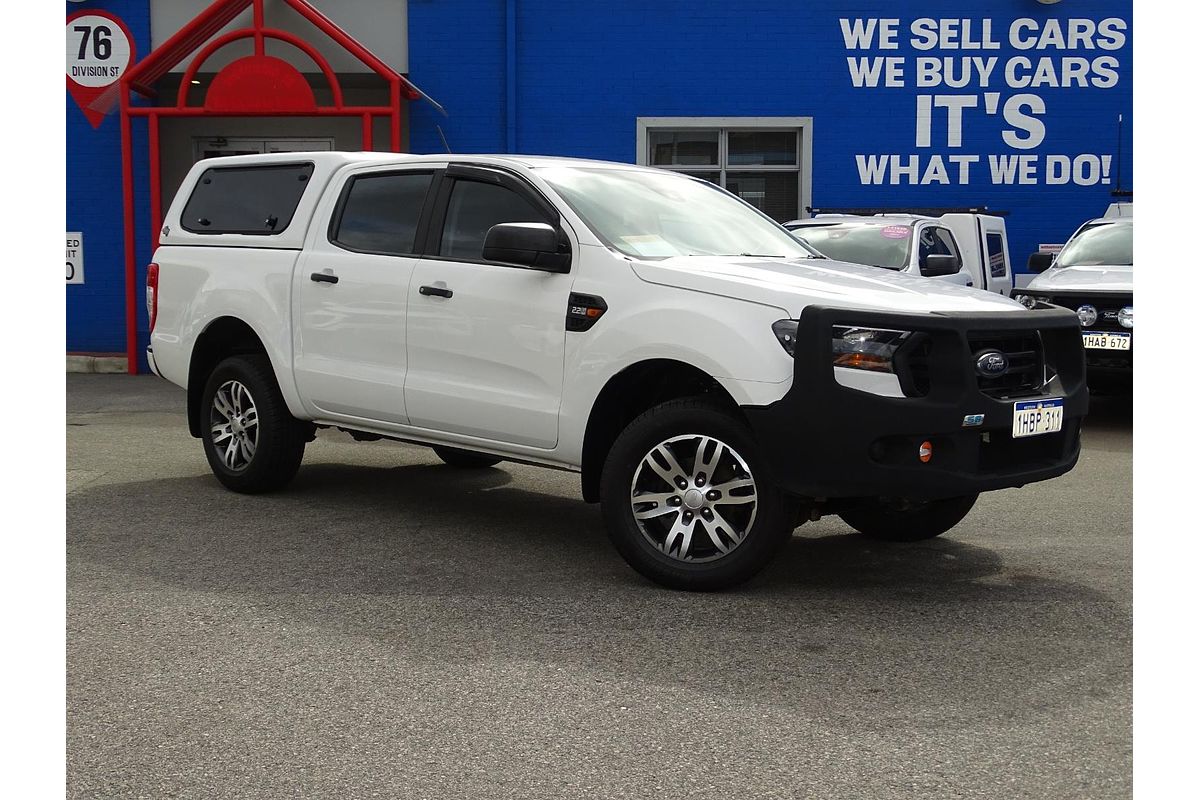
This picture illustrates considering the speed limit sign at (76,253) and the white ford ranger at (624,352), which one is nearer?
the white ford ranger at (624,352)

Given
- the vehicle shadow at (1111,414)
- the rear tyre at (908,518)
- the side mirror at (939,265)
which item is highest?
the side mirror at (939,265)

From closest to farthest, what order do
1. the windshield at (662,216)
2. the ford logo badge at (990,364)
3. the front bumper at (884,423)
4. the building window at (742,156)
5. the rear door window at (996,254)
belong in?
the front bumper at (884,423) < the ford logo badge at (990,364) < the windshield at (662,216) < the rear door window at (996,254) < the building window at (742,156)

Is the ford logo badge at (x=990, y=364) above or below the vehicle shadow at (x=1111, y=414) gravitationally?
above

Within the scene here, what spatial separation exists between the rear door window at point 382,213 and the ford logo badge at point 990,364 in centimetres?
302

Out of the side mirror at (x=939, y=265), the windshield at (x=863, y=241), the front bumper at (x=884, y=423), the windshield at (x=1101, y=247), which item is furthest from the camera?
the windshield at (x=1101, y=247)

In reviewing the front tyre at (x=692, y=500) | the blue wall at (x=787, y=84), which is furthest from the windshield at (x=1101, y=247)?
the front tyre at (x=692, y=500)

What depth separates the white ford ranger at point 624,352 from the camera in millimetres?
5234

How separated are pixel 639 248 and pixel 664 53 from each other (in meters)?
10.6

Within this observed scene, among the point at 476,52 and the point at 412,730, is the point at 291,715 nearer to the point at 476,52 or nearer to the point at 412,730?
the point at 412,730

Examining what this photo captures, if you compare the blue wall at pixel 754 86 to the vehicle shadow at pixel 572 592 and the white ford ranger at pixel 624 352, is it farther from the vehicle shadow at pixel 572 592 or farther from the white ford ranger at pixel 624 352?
the vehicle shadow at pixel 572 592

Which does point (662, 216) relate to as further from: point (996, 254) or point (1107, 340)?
point (996, 254)

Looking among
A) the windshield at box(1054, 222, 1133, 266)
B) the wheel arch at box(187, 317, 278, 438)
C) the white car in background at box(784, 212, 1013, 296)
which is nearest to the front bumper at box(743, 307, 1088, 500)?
the wheel arch at box(187, 317, 278, 438)

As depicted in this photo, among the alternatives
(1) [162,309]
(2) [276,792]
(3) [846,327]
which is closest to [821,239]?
(1) [162,309]

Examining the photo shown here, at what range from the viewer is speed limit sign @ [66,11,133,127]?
1622 cm
